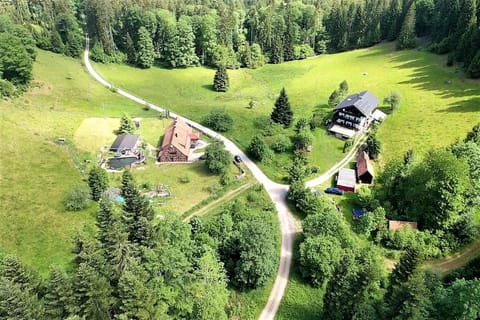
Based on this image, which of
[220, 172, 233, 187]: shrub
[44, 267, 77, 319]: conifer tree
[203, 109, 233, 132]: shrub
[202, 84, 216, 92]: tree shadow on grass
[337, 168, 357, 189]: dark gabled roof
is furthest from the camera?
[202, 84, 216, 92]: tree shadow on grass

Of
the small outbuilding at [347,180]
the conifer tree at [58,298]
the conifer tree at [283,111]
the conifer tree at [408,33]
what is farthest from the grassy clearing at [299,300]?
the conifer tree at [408,33]

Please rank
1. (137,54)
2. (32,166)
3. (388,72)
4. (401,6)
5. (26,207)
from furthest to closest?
(401,6)
(137,54)
(388,72)
(32,166)
(26,207)

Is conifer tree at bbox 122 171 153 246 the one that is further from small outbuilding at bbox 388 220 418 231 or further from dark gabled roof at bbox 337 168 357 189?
small outbuilding at bbox 388 220 418 231

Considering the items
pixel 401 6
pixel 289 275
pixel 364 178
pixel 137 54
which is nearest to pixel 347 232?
pixel 289 275

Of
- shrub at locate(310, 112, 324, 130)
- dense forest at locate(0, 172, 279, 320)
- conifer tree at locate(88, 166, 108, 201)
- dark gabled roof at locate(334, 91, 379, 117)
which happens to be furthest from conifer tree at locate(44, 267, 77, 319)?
dark gabled roof at locate(334, 91, 379, 117)

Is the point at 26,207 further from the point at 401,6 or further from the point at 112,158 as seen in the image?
the point at 401,6
